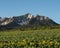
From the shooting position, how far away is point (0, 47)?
14312mm

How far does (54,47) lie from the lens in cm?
1386

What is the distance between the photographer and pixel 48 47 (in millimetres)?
13586

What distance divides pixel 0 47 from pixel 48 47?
2.33m

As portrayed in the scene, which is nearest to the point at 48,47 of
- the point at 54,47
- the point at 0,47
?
the point at 54,47

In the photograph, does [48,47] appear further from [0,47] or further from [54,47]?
[0,47]

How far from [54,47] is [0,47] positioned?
8.34ft

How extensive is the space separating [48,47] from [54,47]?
0.40 metres
